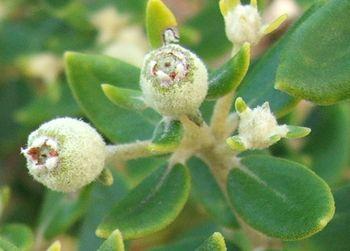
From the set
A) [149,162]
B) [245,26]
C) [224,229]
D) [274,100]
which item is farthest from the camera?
[149,162]

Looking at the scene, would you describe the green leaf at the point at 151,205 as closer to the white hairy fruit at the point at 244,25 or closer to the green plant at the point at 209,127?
the green plant at the point at 209,127

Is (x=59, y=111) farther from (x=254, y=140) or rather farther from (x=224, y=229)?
(x=254, y=140)

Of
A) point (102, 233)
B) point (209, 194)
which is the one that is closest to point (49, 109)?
point (209, 194)

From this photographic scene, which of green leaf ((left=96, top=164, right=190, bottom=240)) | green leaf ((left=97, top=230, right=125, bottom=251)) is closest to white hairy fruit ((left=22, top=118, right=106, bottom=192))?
green leaf ((left=97, top=230, right=125, bottom=251))

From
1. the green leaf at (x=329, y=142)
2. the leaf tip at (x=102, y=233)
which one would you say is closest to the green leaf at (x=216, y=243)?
the leaf tip at (x=102, y=233)

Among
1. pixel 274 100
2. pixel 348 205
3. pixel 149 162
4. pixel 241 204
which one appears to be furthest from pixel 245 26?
pixel 149 162

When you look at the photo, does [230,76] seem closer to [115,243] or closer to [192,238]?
[115,243]

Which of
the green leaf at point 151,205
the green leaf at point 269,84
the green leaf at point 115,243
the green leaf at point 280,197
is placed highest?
the green leaf at point 269,84
